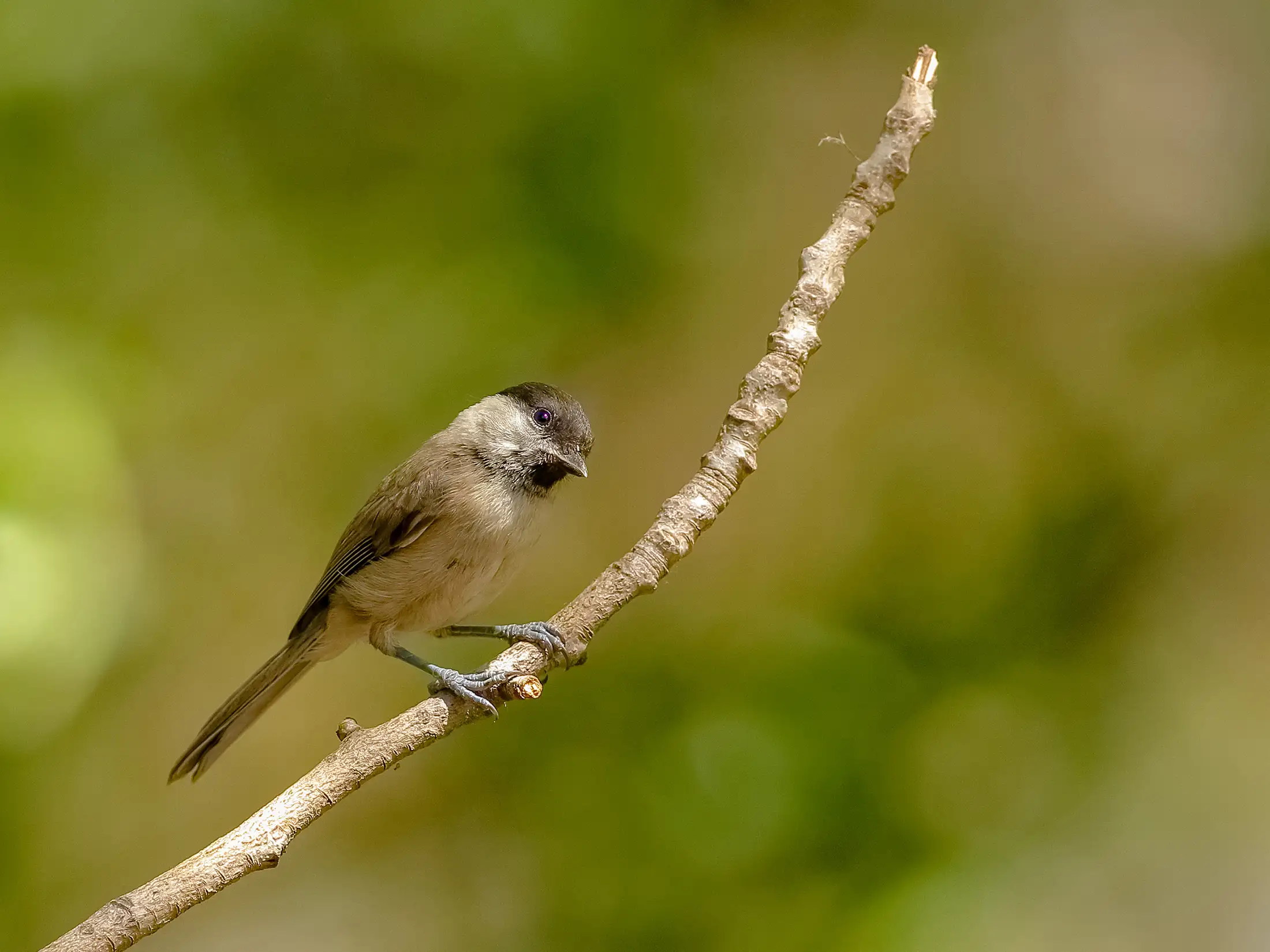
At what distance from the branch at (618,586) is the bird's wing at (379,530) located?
1.91 ft

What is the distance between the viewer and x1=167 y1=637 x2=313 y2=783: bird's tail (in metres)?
2.31

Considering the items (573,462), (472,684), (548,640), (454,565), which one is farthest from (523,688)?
(573,462)

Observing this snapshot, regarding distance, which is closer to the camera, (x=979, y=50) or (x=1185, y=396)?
(x=1185, y=396)

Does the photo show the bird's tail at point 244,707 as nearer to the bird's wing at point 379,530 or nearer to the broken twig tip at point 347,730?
the bird's wing at point 379,530

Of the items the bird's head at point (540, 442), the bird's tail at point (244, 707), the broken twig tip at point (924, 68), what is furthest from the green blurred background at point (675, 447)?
the broken twig tip at point (924, 68)

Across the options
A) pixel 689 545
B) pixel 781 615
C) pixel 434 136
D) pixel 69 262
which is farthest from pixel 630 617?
pixel 69 262

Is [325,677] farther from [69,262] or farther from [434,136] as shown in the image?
[434,136]

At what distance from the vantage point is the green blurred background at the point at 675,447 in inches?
109

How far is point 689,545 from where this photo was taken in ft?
6.03

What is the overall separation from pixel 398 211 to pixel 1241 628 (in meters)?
2.86

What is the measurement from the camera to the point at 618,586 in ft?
5.96

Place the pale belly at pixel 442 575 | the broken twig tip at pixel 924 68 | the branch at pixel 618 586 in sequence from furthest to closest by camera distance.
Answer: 1. the pale belly at pixel 442 575
2. the broken twig tip at pixel 924 68
3. the branch at pixel 618 586

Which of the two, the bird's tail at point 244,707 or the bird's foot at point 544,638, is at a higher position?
the bird's foot at point 544,638

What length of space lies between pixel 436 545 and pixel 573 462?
36cm
